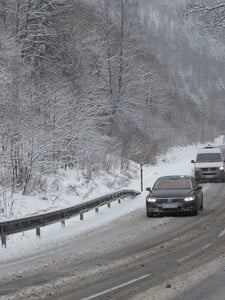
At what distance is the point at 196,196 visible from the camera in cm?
2122

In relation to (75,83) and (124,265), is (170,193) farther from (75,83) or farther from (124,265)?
(75,83)

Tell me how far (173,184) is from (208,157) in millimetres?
15591

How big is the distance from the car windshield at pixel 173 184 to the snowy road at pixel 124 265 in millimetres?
3535

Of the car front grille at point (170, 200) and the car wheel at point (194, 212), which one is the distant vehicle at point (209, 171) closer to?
the car wheel at point (194, 212)

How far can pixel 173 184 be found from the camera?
2241cm

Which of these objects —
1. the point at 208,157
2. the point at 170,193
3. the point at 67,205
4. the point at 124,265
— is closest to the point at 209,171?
the point at 208,157

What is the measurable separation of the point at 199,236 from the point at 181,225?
105 inches

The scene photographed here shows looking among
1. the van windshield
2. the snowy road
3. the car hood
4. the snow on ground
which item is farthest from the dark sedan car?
the van windshield

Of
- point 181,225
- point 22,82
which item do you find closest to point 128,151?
point 22,82

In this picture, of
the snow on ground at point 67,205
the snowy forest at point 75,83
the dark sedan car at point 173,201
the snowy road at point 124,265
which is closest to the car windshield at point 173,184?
the dark sedan car at point 173,201

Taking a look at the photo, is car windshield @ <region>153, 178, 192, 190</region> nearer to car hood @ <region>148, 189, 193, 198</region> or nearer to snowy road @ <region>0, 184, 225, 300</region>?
car hood @ <region>148, 189, 193, 198</region>

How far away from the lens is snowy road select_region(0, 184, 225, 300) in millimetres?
9664

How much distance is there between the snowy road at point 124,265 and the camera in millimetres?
9664

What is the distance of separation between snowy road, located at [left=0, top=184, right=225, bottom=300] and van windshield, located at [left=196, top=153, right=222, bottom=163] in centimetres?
1872
